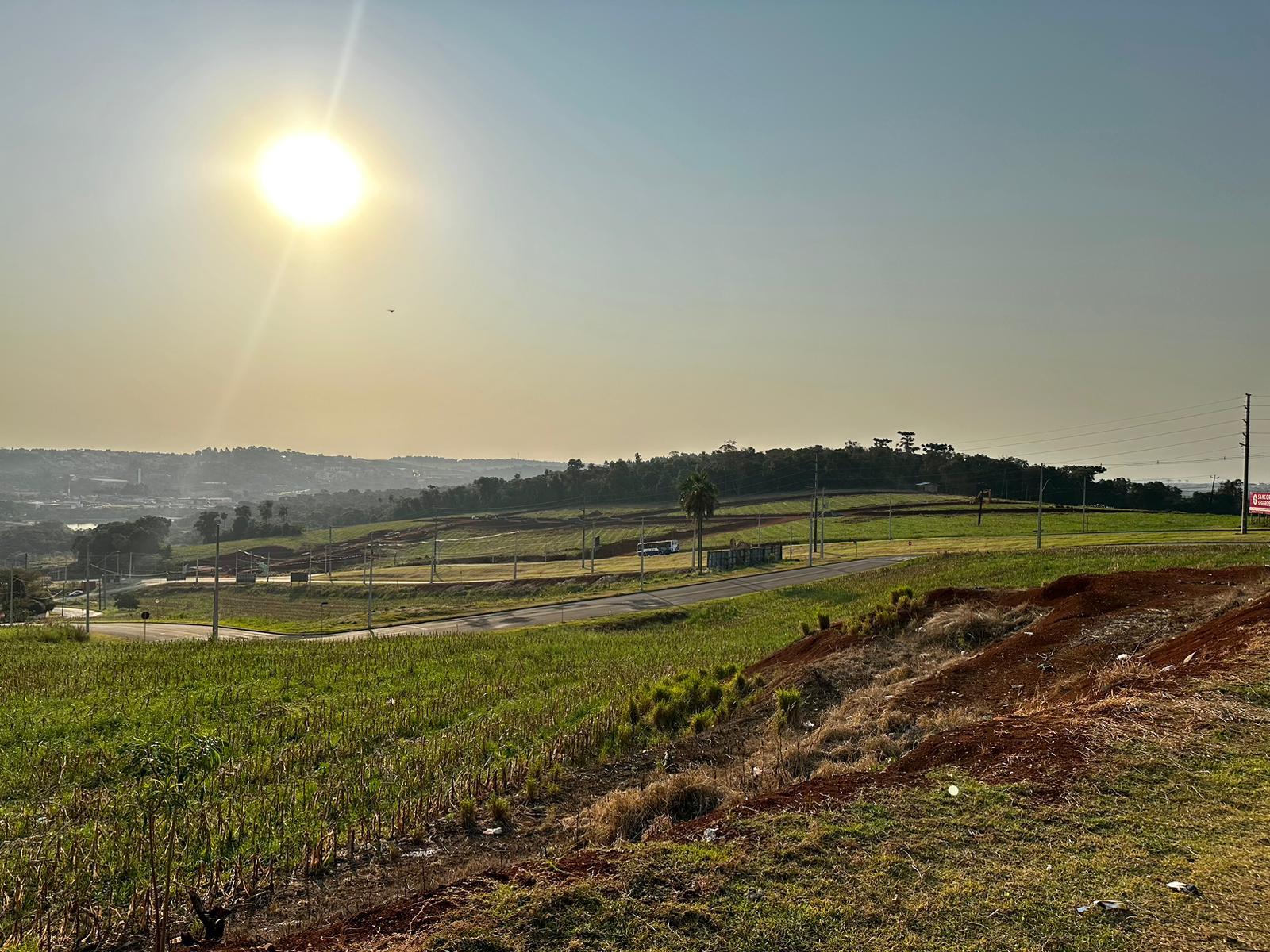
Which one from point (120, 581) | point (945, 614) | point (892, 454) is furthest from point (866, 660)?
point (892, 454)

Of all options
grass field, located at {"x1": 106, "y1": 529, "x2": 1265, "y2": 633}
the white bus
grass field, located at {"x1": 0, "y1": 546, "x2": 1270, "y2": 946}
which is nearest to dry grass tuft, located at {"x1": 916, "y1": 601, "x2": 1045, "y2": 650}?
grass field, located at {"x1": 0, "y1": 546, "x2": 1270, "y2": 946}

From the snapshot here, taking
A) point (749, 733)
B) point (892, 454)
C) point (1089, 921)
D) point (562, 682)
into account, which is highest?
point (892, 454)

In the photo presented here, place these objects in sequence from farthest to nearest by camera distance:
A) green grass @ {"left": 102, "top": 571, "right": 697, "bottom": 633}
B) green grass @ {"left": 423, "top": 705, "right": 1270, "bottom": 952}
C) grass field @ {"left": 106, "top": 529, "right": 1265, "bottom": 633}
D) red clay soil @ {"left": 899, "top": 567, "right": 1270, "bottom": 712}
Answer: grass field @ {"left": 106, "top": 529, "right": 1265, "bottom": 633}, green grass @ {"left": 102, "top": 571, "right": 697, "bottom": 633}, red clay soil @ {"left": 899, "top": 567, "right": 1270, "bottom": 712}, green grass @ {"left": 423, "top": 705, "right": 1270, "bottom": 952}

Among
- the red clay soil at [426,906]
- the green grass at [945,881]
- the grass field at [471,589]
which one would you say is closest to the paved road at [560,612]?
the grass field at [471,589]

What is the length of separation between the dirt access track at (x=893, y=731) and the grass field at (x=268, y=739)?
56.9 inches

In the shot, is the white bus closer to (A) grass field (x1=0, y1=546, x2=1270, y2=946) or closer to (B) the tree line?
(B) the tree line

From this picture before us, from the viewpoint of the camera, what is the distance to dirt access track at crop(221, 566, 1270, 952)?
27.2ft

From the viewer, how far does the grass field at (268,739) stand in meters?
9.30

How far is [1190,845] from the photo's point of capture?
6.98m

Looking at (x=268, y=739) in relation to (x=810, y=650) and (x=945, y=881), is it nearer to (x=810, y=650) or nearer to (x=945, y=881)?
(x=810, y=650)

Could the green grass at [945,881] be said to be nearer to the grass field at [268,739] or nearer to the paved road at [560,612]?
the grass field at [268,739]

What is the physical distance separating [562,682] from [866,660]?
995 cm

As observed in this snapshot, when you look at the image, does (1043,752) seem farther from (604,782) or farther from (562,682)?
(562,682)

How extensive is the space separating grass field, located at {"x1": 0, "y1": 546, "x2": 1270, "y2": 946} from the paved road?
12.0m
